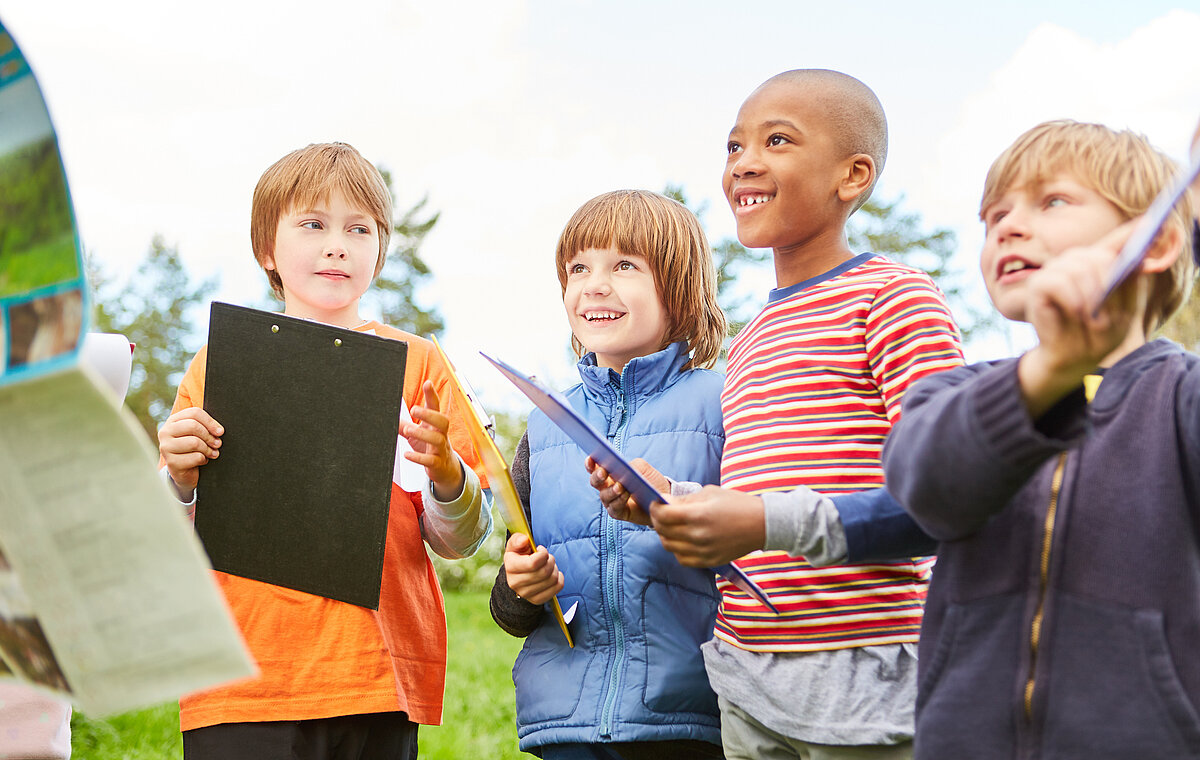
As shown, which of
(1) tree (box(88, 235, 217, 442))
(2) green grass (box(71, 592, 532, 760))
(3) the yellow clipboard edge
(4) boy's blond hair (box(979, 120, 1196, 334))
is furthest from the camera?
(1) tree (box(88, 235, 217, 442))

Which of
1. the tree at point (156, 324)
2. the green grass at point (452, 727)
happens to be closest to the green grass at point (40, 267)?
the green grass at point (452, 727)

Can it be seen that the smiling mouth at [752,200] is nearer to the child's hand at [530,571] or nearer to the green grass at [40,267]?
the child's hand at [530,571]

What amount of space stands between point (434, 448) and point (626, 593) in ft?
1.65

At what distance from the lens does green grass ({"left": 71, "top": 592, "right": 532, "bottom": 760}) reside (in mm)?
4336

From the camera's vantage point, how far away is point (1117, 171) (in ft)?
4.73

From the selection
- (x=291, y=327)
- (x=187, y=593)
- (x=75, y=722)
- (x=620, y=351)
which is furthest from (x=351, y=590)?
(x=75, y=722)

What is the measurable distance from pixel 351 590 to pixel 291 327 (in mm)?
562

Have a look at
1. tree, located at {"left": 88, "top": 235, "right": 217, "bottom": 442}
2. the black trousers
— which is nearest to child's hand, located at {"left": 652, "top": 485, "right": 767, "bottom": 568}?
the black trousers

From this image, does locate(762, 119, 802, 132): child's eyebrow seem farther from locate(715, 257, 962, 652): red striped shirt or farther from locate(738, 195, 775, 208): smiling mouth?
locate(715, 257, 962, 652): red striped shirt

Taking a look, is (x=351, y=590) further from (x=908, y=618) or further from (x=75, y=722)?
(x=75, y=722)

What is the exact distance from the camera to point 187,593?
836 millimetres

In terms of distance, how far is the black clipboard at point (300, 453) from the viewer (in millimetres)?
2176

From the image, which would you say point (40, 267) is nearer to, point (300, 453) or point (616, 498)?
point (616, 498)

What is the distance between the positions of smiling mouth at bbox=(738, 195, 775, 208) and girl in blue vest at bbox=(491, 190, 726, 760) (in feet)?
1.30
